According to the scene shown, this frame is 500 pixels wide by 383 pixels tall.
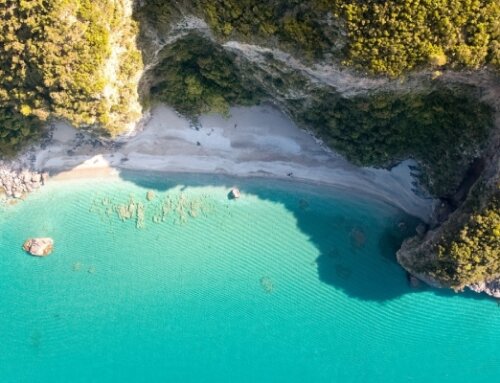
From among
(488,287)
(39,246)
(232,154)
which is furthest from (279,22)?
(39,246)

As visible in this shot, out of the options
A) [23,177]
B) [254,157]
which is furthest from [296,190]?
[23,177]

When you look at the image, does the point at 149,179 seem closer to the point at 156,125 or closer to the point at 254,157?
the point at 156,125

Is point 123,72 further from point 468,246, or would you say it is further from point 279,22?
point 468,246

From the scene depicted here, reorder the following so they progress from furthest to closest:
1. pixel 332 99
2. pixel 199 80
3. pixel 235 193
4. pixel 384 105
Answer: pixel 235 193, pixel 199 80, pixel 332 99, pixel 384 105

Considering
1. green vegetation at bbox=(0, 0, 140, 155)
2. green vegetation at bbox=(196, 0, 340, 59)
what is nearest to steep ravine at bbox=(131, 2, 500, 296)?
green vegetation at bbox=(196, 0, 340, 59)

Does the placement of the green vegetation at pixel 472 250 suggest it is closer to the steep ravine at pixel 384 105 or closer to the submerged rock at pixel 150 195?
the steep ravine at pixel 384 105

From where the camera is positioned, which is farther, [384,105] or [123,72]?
[123,72]
